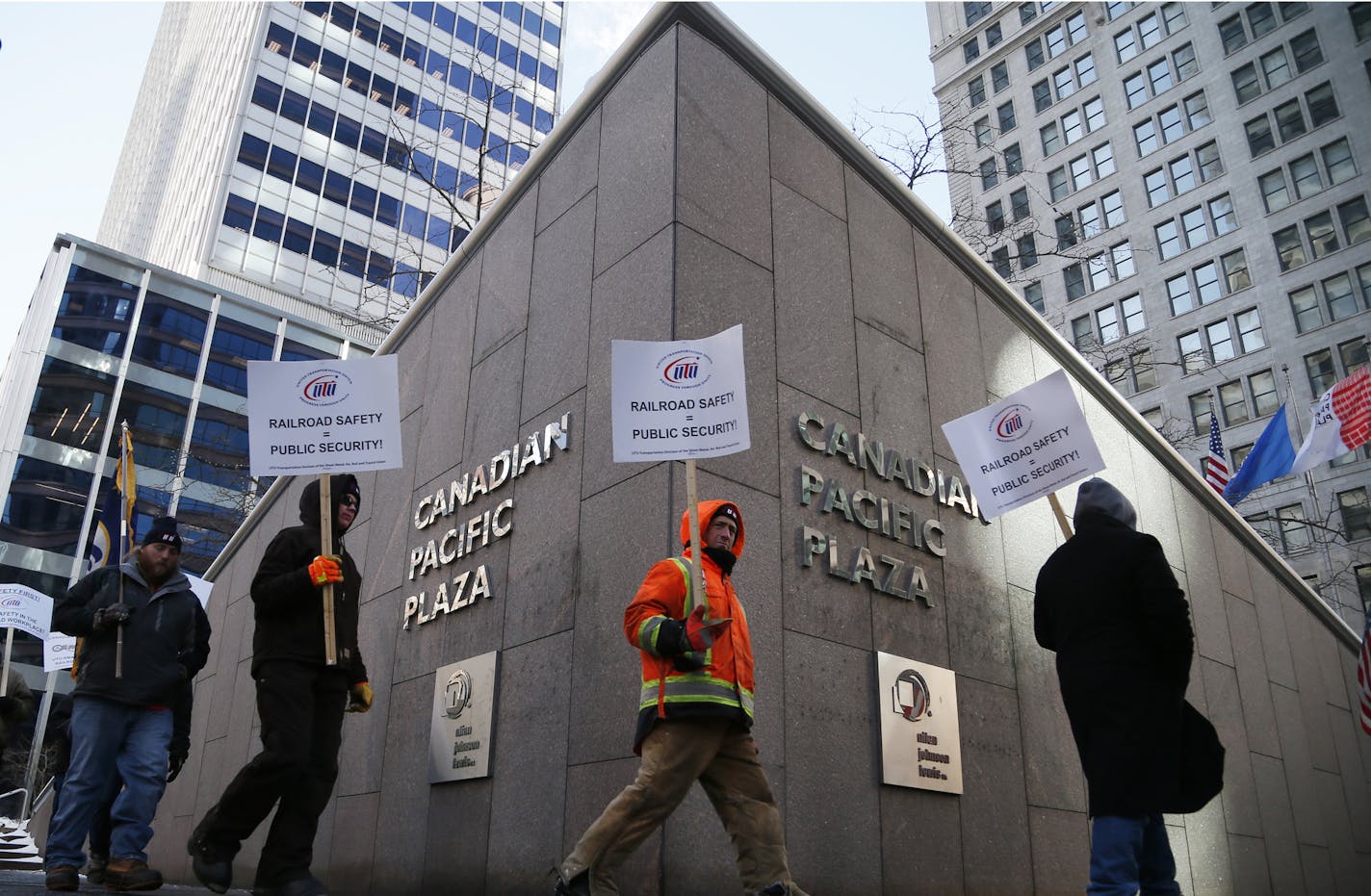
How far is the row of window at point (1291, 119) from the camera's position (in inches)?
1930

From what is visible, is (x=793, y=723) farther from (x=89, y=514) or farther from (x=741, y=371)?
(x=89, y=514)

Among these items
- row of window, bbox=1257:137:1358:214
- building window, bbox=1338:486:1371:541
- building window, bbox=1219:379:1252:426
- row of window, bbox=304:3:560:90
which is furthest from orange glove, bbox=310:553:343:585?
row of window, bbox=304:3:560:90

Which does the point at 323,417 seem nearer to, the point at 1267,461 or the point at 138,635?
the point at 138,635

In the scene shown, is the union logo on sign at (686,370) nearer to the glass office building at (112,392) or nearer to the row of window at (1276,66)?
the glass office building at (112,392)

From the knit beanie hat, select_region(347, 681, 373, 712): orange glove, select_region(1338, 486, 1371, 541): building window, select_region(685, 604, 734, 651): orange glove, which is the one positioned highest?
select_region(1338, 486, 1371, 541): building window

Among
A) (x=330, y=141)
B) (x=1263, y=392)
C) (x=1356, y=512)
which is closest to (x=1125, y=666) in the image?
(x=1356, y=512)

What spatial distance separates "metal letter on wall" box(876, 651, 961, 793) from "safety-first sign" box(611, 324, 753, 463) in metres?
2.49

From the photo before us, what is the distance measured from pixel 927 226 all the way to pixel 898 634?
398cm

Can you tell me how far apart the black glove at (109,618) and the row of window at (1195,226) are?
5440cm

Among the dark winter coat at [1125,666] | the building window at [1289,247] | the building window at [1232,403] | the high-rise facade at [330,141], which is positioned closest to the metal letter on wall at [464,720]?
the dark winter coat at [1125,666]

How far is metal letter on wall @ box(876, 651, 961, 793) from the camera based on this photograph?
6.68 m

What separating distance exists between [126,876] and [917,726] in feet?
14.9

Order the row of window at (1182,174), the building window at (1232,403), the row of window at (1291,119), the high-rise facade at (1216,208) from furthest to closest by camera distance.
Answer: the row of window at (1182,174)
the row of window at (1291,119)
the building window at (1232,403)
the high-rise facade at (1216,208)

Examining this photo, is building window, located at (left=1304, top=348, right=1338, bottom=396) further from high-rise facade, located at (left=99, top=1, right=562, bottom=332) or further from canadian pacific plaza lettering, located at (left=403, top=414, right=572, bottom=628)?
canadian pacific plaza lettering, located at (left=403, top=414, right=572, bottom=628)
